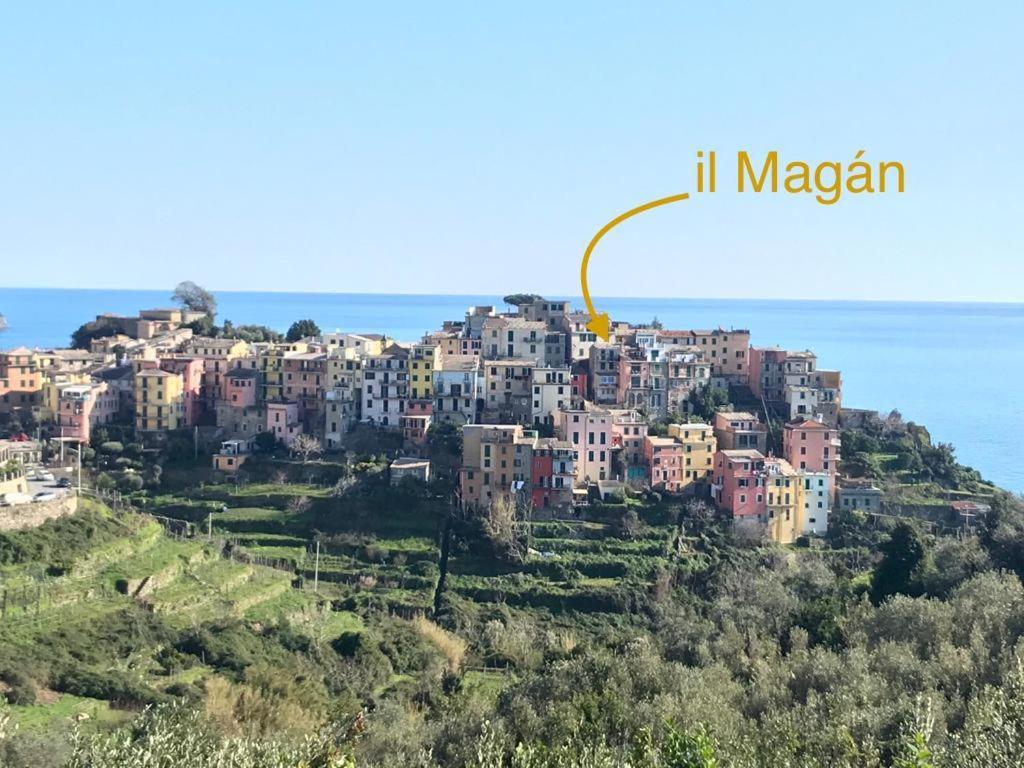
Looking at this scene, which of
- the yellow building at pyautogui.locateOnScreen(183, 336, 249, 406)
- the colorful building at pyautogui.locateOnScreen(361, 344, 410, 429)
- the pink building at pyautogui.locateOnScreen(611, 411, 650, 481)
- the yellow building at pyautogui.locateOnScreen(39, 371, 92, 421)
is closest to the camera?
the pink building at pyautogui.locateOnScreen(611, 411, 650, 481)

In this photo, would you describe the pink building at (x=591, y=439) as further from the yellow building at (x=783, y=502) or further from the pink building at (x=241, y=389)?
the pink building at (x=241, y=389)

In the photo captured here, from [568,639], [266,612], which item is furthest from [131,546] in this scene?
[568,639]

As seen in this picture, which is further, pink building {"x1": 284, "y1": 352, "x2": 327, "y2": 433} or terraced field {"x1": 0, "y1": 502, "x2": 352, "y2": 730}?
pink building {"x1": 284, "y1": 352, "x2": 327, "y2": 433}

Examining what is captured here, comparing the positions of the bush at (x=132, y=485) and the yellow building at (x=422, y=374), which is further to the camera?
the yellow building at (x=422, y=374)

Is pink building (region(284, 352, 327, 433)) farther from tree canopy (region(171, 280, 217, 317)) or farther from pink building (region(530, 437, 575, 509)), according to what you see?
tree canopy (region(171, 280, 217, 317))

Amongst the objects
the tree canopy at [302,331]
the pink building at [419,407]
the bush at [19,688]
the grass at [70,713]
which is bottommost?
the grass at [70,713]

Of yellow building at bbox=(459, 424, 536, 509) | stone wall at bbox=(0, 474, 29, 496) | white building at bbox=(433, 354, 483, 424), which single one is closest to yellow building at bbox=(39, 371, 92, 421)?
stone wall at bbox=(0, 474, 29, 496)

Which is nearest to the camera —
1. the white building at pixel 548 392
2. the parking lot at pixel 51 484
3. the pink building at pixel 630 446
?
the parking lot at pixel 51 484

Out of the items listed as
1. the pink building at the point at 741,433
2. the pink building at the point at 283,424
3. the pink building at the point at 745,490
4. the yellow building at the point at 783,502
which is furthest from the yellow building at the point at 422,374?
the yellow building at the point at 783,502
